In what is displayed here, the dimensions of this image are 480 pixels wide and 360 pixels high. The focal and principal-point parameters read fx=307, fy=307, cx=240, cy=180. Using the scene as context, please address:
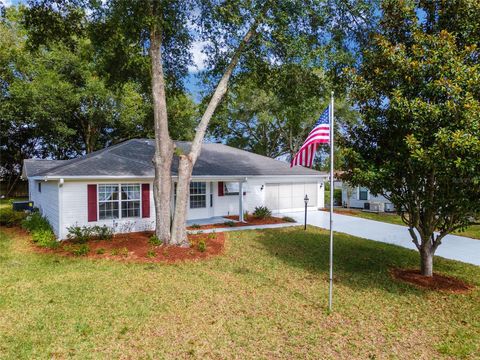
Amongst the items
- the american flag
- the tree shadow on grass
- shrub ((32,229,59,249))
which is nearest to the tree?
the american flag

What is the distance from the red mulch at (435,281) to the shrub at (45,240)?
10109 millimetres

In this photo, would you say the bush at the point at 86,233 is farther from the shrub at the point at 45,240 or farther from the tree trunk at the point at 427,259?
the tree trunk at the point at 427,259

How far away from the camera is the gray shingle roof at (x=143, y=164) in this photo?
1182 centimetres

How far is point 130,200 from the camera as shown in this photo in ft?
40.8

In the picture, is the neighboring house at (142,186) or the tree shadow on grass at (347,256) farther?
the neighboring house at (142,186)

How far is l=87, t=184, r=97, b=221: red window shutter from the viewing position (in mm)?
11445

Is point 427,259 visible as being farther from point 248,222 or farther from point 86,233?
point 86,233

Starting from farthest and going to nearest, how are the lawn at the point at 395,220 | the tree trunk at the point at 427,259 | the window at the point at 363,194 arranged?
the window at the point at 363,194, the lawn at the point at 395,220, the tree trunk at the point at 427,259

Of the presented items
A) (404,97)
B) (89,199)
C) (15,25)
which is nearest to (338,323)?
(404,97)

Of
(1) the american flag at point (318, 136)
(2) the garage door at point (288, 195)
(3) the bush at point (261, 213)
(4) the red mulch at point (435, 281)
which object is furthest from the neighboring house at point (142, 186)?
(4) the red mulch at point (435, 281)

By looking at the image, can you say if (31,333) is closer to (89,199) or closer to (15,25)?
(89,199)

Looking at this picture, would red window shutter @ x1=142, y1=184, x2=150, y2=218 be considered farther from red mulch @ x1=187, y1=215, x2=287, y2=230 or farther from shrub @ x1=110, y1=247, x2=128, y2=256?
shrub @ x1=110, y1=247, x2=128, y2=256

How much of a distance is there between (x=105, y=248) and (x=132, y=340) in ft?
19.2

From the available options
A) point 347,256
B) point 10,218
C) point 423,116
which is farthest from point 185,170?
point 10,218
